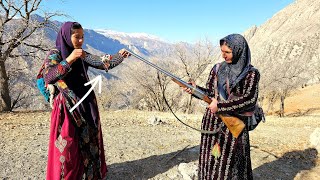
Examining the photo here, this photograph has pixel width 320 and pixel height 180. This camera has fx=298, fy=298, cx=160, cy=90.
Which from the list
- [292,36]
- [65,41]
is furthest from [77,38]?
[292,36]

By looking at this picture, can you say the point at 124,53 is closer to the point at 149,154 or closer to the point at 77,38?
the point at 77,38

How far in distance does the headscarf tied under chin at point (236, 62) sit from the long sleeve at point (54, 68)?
5.04 feet

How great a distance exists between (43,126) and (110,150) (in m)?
3.49

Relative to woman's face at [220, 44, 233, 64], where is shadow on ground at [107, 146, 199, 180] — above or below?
below

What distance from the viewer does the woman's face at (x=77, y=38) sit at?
3017 mm

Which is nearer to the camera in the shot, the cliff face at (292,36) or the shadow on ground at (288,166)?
the shadow on ground at (288,166)

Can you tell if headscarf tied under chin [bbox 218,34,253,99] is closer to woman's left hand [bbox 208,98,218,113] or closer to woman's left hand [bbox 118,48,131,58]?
woman's left hand [bbox 208,98,218,113]

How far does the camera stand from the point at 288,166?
18.3ft

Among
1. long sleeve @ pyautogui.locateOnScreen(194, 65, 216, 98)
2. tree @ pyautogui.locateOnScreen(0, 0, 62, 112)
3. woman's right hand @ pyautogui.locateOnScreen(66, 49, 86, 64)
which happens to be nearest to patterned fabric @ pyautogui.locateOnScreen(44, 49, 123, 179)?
woman's right hand @ pyautogui.locateOnScreen(66, 49, 86, 64)

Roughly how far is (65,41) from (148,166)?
274 cm

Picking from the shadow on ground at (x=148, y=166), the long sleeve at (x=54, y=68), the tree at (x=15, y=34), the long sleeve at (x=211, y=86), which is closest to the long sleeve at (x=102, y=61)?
the long sleeve at (x=54, y=68)

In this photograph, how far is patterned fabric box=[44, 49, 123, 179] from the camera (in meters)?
3.13

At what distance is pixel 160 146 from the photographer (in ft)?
20.5

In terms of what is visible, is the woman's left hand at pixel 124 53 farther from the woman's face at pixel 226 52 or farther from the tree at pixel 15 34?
Answer: the tree at pixel 15 34
